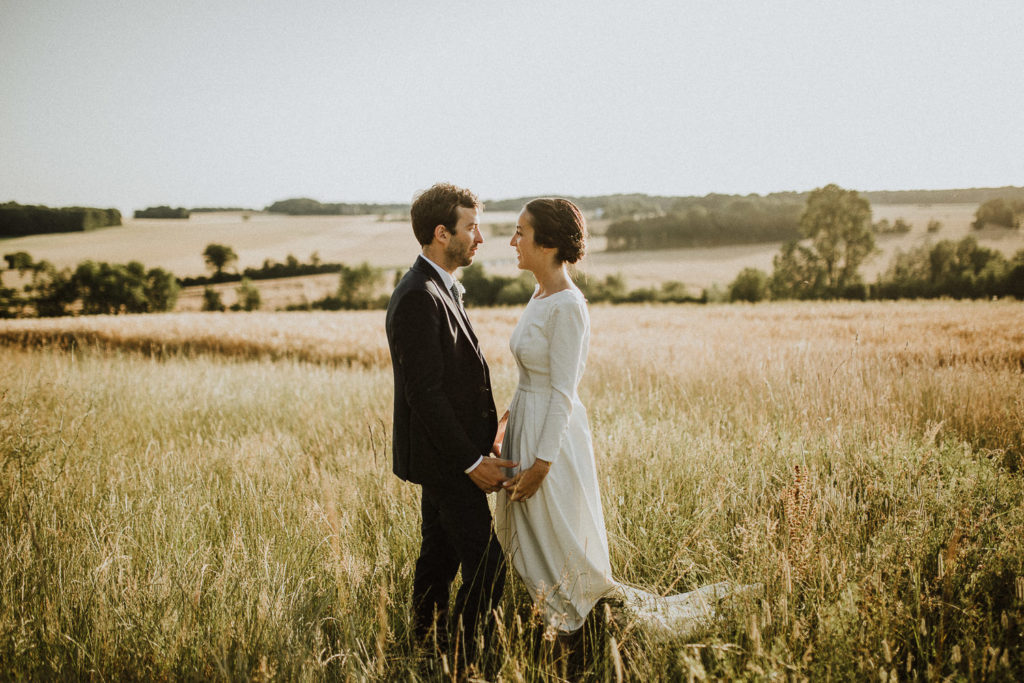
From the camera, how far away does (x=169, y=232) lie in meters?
46.1

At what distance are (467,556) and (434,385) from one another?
82 centimetres

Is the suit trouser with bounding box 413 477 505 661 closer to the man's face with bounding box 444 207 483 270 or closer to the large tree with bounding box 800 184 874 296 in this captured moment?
the man's face with bounding box 444 207 483 270

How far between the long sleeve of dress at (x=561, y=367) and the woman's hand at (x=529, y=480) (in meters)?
0.05

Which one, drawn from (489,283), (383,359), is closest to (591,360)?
(383,359)

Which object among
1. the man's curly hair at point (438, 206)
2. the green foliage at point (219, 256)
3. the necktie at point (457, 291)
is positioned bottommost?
the necktie at point (457, 291)

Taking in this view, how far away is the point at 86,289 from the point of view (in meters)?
30.5

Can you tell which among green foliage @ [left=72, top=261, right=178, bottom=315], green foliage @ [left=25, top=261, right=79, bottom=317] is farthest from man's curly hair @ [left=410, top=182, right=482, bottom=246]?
green foliage @ [left=72, top=261, right=178, bottom=315]

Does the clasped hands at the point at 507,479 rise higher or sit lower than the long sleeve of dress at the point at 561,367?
lower

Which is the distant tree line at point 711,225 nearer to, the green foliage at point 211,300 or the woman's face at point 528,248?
the green foliage at point 211,300

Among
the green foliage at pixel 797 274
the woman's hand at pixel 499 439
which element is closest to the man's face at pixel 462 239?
the woman's hand at pixel 499 439

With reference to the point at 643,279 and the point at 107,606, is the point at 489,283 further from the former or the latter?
the point at 107,606

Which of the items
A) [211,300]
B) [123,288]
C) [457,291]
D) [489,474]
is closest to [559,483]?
[489,474]

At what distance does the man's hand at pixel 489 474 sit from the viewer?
2.34m

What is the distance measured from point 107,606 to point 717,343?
10.1m
